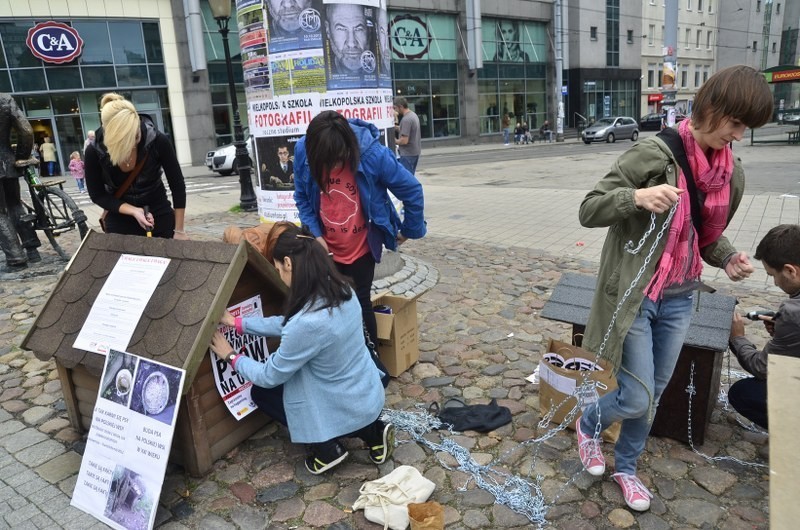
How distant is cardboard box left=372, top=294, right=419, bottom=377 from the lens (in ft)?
12.5

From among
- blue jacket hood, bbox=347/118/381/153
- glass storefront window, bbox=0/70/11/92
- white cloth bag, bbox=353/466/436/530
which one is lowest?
white cloth bag, bbox=353/466/436/530

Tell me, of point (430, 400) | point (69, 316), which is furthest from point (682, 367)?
point (69, 316)

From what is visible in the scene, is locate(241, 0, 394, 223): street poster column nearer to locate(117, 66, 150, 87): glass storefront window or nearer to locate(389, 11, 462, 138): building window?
locate(117, 66, 150, 87): glass storefront window

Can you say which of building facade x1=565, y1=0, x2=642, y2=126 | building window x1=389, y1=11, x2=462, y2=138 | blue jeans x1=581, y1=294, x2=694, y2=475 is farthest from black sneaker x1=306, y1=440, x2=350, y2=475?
building facade x1=565, y1=0, x2=642, y2=126

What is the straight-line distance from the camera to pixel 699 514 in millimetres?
2555

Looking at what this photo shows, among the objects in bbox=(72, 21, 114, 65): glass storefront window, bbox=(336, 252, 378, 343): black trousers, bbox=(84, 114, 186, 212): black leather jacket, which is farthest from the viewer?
bbox=(72, 21, 114, 65): glass storefront window

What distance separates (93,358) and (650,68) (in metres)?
57.2

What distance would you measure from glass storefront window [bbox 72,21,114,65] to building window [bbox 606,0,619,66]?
35.6m

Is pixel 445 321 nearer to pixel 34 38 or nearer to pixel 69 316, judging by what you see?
pixel 69 316

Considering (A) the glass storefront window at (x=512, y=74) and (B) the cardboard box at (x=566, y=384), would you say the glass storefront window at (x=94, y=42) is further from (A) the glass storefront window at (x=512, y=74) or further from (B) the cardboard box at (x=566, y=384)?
(B) the cardboard box at (x=566, y=384)

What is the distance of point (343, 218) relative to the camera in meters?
3.46

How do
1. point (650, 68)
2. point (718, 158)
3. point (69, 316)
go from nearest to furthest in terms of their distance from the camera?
1. point (718, 158)
2. point (69, 316)
3. point (650, 68)

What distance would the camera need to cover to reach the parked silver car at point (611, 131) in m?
32.8

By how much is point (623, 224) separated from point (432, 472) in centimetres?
156
